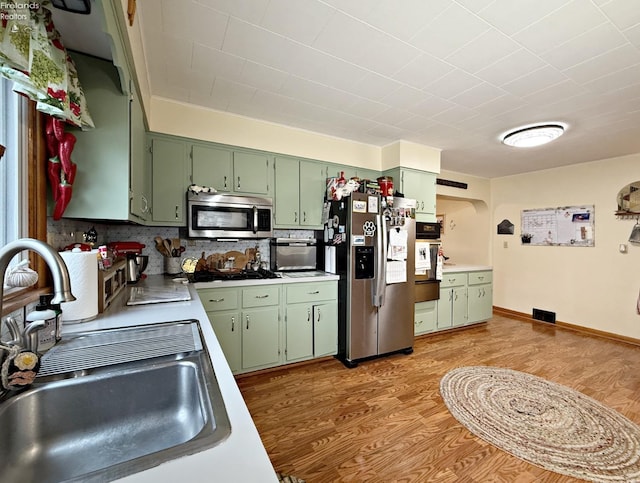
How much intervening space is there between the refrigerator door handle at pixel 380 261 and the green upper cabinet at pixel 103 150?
2.16m

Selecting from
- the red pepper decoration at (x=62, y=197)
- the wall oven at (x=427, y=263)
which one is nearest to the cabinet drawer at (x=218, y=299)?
the red pepper decoration at (x=62, y=197)

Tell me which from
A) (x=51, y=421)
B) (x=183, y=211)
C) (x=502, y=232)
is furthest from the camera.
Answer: (x=502, y=232)

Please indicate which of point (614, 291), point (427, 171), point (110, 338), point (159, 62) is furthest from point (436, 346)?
point (159, 62)

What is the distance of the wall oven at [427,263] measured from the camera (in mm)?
3512

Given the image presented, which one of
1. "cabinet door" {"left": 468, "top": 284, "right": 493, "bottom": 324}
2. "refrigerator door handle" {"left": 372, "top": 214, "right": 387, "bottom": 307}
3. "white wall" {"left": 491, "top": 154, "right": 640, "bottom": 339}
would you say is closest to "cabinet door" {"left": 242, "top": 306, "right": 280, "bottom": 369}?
"refrigerator door handle" {"left": 372, "top": 214, "right": 387, "bottom": 307}

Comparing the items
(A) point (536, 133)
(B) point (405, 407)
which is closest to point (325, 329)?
(B) point (405, 407)

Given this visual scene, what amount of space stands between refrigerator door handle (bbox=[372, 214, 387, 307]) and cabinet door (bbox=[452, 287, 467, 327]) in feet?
5.38

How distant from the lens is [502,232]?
16.9ft

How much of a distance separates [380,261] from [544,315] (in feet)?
11.9

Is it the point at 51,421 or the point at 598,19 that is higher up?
the point at 598,19

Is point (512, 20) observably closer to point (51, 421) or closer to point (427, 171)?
point (427, 171)

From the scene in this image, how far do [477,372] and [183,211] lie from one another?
3273mm

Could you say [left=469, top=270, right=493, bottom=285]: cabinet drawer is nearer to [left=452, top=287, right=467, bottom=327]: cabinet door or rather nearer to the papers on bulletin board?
[left=452, top=287, right=467, bottom=327]: cabinet door

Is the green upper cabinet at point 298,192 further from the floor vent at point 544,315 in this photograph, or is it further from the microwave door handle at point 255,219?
the floor vent at point 544,315
